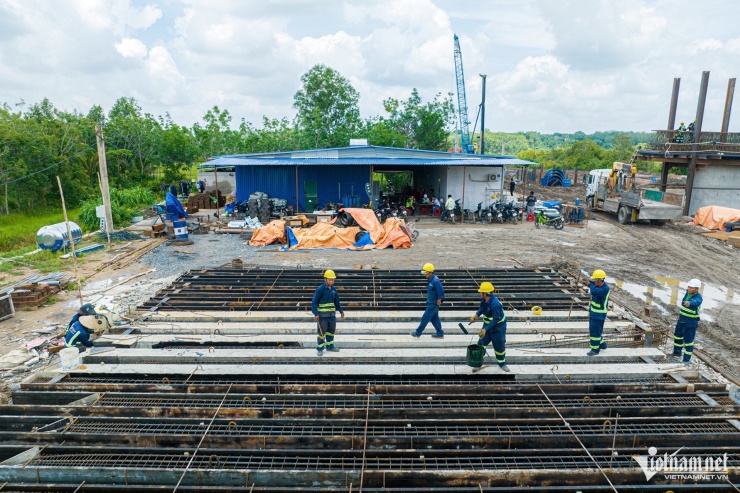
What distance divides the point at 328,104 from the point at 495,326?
47167 millimetres

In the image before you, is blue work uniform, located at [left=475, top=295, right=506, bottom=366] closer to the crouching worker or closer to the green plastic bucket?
the green plastic bucket

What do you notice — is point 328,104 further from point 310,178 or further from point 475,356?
point 475,356

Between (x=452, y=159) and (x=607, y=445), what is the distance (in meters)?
19.8

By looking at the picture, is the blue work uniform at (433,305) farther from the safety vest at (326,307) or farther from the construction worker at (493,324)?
the safety vest at (326,307)

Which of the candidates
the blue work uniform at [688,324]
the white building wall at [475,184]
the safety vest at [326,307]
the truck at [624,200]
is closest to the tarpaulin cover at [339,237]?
the white building wall at [475,184]

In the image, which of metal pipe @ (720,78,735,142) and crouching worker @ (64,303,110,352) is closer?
crouching worker @ (64,303,110,352)

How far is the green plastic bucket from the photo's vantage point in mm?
7066

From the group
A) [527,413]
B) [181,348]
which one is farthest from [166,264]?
[527,413]

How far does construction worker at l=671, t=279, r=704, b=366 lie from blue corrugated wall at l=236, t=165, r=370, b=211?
17.6 metres

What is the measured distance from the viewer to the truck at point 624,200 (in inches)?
846

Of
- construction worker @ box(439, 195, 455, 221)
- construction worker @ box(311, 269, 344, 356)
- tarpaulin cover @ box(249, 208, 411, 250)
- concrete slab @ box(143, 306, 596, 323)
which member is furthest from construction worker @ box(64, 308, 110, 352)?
construction worker @ box(439, 195, 455, 221)

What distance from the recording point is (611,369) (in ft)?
23.5

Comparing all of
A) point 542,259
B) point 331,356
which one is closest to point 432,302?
point 331,356

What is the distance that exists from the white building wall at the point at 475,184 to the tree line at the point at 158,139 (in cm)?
1818
